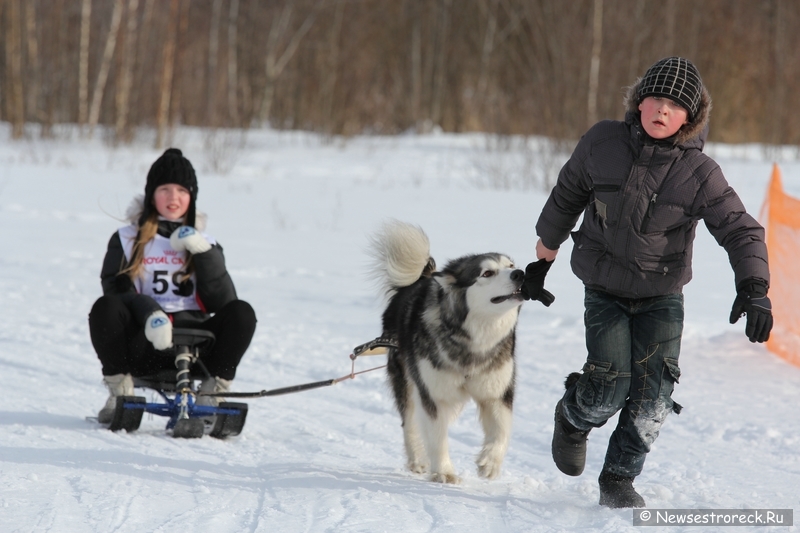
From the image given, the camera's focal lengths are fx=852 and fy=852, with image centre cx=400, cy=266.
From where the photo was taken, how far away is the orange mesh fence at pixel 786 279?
5477 mm

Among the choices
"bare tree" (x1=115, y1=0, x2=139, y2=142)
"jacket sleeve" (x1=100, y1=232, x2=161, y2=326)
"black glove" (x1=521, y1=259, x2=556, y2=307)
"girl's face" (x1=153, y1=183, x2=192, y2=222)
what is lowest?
"jacket sleeve" (x1=100, y1=232, x2=161, y2=326)

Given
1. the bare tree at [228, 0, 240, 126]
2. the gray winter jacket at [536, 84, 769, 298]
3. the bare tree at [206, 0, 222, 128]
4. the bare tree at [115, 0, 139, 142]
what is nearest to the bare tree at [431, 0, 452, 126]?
the bare tree at [228, 0, 240, 126]

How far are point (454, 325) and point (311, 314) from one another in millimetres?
3696

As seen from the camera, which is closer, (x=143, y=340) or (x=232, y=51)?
(x=143, y=340)

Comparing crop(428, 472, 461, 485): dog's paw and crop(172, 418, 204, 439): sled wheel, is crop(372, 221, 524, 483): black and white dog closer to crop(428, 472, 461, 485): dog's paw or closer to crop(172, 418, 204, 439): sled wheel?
crop(428, 472, 461, 485): dog's paw

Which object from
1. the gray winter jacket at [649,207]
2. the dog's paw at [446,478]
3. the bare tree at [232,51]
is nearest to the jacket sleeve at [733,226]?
the gray winter jacket at [649,207]

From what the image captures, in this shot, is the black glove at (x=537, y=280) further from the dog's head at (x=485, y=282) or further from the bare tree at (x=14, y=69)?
the bare tree at (x=14, y=69)

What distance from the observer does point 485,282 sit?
324 centimetres

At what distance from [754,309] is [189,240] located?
101 inches

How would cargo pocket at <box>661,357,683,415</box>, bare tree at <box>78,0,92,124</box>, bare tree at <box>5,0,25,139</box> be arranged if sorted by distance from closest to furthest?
cargo pocket at <box>661,357,683,415</box> → bare tree at <box>5,0,25,139</box> → bare tree at <box>78,0,92,124</box>

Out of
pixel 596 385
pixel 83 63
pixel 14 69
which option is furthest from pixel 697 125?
pixel 14 69

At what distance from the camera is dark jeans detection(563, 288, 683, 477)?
2.70 metres

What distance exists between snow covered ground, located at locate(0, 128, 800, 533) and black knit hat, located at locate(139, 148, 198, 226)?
1.12 meters

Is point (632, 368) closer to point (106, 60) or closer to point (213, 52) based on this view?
point (106, 60)
